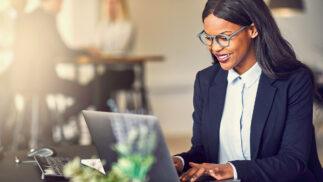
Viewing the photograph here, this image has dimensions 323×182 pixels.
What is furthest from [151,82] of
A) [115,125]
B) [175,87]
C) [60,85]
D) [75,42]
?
[115,125]

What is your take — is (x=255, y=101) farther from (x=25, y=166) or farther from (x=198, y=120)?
(x=25, y=166)

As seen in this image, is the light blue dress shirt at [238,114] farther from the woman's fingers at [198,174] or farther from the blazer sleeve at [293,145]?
the woman's fingers at [198,174]

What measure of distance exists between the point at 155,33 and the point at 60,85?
239cm

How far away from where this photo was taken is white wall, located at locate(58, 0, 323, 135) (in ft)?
22.6

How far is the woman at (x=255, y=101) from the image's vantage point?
5.04 feet

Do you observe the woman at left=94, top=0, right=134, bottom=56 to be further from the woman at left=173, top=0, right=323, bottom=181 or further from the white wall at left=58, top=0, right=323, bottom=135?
the woman at left=173, top=0, right=323, bottom=181

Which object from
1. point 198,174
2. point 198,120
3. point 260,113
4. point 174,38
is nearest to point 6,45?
point 174,38

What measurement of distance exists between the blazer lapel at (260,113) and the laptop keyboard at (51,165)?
21.6 inches

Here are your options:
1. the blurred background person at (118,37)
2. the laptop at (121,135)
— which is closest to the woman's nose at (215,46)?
the laptop at (121,135)

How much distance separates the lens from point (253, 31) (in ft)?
5.28

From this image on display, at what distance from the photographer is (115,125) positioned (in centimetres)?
118

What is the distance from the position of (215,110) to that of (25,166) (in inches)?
23.6

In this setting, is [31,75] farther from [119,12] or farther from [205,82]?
[205,82]

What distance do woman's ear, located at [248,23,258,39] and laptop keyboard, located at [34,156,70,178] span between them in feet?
2.14
